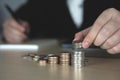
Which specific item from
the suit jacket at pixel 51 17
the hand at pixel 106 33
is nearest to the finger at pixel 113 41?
the hand at pixel 106 33

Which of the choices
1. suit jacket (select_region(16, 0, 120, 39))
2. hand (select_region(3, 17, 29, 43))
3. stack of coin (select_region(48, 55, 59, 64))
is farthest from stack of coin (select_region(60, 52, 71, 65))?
suit jacket (select_region(16, 0, 120, 39))

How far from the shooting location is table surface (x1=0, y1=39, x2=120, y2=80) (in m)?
0.68

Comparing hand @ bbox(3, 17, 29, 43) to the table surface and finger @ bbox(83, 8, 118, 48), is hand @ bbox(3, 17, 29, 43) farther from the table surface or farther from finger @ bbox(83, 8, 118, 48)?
finger @ bbox(83, 8, 118, 48)

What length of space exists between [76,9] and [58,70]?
1189mm

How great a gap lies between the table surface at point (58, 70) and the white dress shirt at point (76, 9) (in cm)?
97

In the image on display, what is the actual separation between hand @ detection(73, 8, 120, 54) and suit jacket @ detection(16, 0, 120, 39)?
89 centimetres

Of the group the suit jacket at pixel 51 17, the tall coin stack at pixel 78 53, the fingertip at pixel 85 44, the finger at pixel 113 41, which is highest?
the suit jacket at pixel 51 17

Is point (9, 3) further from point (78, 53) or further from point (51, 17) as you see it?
point (78, 53)

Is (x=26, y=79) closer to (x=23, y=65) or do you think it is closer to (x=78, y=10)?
(x=23, y=65)

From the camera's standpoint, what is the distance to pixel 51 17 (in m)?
1.89

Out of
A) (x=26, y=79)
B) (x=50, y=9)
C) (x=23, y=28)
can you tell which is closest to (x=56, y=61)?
(x=26, y=79)

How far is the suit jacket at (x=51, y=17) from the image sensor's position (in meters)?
1.82

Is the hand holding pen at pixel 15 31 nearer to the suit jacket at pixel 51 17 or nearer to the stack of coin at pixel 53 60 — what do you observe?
the suit jacket at pixel 51 17

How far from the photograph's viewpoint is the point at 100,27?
84 centimetres
